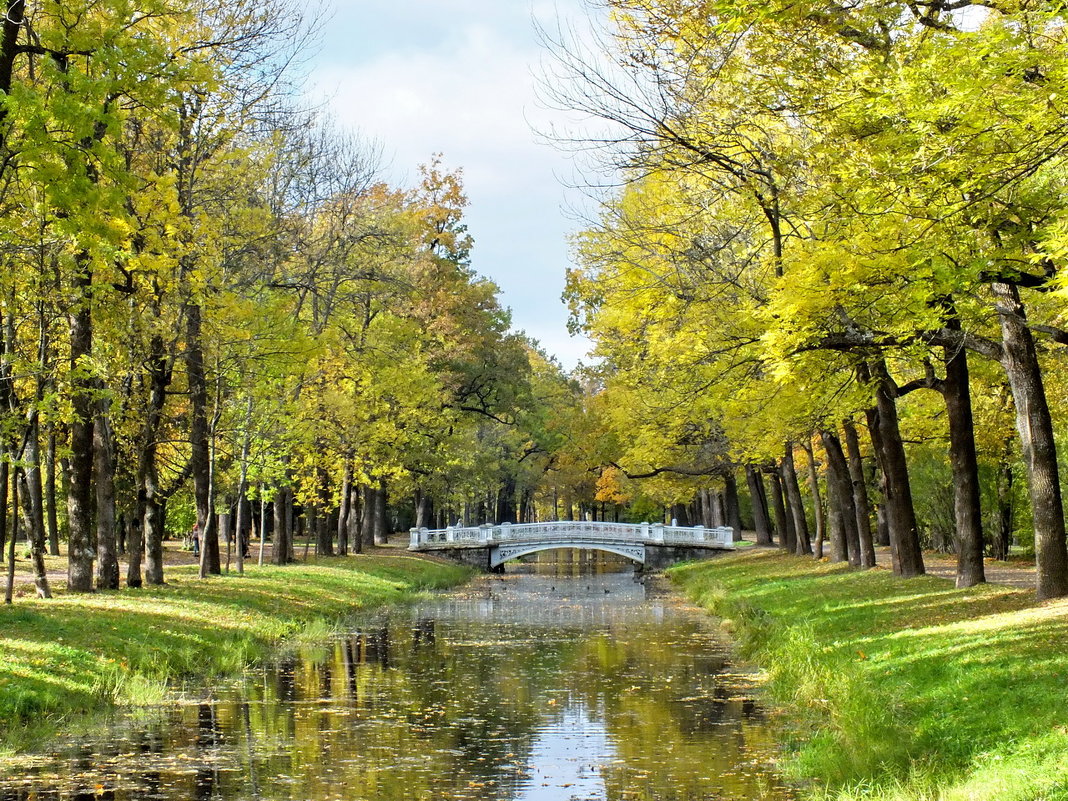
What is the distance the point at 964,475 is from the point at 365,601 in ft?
48.4

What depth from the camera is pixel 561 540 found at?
52.6 meters

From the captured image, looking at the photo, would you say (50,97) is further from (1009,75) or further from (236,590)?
(236,590)

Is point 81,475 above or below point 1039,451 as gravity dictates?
above

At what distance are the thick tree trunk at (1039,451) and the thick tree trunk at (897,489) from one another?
537cm

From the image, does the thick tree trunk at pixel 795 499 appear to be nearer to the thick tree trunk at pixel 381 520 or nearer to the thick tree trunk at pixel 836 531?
the thick tree trunk at pixel 836 531

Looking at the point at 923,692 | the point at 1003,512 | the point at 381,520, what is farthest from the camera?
the point at 381,520

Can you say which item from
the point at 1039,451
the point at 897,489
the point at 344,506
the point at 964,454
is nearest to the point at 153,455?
the point at 897,489

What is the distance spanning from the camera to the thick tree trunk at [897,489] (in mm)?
20922

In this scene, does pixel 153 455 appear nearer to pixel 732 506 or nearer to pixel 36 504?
pixel 36 504

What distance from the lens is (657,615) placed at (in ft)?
89.5

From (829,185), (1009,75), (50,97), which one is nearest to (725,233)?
(829,185)

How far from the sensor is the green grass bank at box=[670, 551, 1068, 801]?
806cm

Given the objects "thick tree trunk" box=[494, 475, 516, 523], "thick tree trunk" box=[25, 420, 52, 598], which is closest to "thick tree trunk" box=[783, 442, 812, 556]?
"thick tree trunk" box=[25, 420, 52, 598]

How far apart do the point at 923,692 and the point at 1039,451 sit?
5.58m
